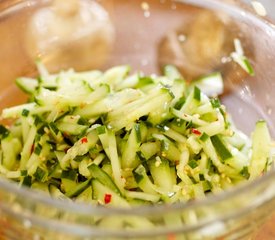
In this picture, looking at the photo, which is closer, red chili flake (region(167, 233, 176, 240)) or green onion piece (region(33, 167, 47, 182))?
red chili flake (region(167, 233, 176, 240))

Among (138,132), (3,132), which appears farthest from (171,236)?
(3,132)

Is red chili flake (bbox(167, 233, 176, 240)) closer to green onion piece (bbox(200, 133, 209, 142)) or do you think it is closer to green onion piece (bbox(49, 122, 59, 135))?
green onion piece (bbox(200, 133, 209, 142))

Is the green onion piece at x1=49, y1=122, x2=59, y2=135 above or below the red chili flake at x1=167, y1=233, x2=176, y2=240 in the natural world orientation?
below

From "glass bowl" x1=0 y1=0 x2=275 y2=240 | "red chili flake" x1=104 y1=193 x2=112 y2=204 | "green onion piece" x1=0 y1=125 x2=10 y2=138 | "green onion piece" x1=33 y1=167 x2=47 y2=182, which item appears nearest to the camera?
"glass bowl" x1=0 y1=0 x2=275 y2=240

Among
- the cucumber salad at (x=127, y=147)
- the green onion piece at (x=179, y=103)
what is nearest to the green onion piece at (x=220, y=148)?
the cucumber salad at (x=127, y=147)

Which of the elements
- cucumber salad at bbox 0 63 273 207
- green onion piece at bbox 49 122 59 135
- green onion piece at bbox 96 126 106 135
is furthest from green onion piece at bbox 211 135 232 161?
green onion piece at bbox 49 122 59 135

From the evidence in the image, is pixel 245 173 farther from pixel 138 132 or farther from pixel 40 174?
pixel 40 174

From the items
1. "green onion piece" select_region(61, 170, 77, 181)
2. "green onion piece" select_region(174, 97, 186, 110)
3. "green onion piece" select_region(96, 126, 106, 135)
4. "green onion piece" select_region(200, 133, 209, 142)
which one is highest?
"green onion piece" select_region(96, 126, 106, 135)
